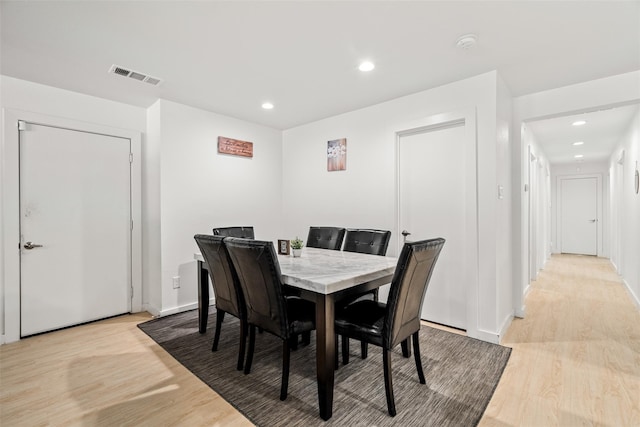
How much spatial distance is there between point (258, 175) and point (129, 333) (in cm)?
249

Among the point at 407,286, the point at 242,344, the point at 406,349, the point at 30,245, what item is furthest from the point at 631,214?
the point at 30,245

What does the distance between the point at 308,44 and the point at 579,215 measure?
357 inches

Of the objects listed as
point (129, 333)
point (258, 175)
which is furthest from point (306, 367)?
point (258, 175)

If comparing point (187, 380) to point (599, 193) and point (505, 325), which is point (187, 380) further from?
point (599, 193)

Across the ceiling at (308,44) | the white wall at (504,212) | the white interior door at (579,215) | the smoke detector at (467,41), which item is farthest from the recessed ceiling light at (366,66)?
the white interior door at (579,215)

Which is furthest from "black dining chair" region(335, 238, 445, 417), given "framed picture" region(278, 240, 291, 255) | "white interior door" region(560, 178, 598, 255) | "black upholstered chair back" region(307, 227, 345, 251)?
"white interior door" region(560, 178, 598, 255)

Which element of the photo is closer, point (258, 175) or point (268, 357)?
point (268, 357)

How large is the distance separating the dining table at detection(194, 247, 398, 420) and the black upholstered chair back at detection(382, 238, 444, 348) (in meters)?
0.28

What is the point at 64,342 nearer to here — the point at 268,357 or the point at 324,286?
the point at 268,357

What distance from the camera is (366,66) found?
8.59 ft

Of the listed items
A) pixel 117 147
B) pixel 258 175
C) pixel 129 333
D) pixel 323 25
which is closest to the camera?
pixel 323 25

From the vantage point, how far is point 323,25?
2.03 metres

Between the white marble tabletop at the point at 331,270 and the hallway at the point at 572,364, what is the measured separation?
1022mm

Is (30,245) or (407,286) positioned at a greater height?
(30,245)
